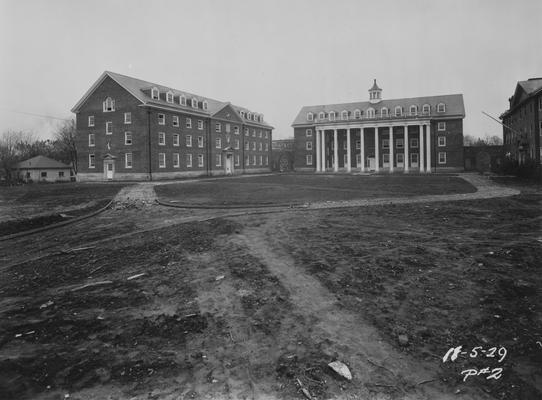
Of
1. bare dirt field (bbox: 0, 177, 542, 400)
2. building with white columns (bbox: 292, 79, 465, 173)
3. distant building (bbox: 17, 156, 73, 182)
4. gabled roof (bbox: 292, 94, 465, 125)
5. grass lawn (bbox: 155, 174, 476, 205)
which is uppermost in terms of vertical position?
gabled roof (bbox: 292, 94, 465, 125)

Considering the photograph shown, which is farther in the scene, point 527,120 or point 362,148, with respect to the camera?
point 362,148

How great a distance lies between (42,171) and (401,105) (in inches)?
2454

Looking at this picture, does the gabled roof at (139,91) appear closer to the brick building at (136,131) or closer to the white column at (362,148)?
the brick building at (136,131)

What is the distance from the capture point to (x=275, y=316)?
577cm

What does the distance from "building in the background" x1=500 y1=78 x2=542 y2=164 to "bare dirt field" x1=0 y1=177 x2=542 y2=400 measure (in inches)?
1267

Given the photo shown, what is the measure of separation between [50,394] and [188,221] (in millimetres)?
10901

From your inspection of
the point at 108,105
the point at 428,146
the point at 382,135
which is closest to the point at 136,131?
the point at 108,105

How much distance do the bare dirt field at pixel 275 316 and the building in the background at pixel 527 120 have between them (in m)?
32.2

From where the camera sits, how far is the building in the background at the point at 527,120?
3659 centimetres

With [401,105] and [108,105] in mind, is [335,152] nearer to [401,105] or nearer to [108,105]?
[401,105]

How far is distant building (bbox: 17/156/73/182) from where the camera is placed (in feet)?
205

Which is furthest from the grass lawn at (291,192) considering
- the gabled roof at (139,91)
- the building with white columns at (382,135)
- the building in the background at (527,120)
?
the building with white columns at (382,135)

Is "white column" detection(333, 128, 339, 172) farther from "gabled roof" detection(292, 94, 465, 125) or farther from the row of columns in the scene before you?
"gabled roof" detection(292, 94, 465, 125)

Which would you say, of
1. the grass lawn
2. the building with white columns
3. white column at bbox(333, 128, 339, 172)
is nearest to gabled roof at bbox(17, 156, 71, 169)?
the building with white columns
